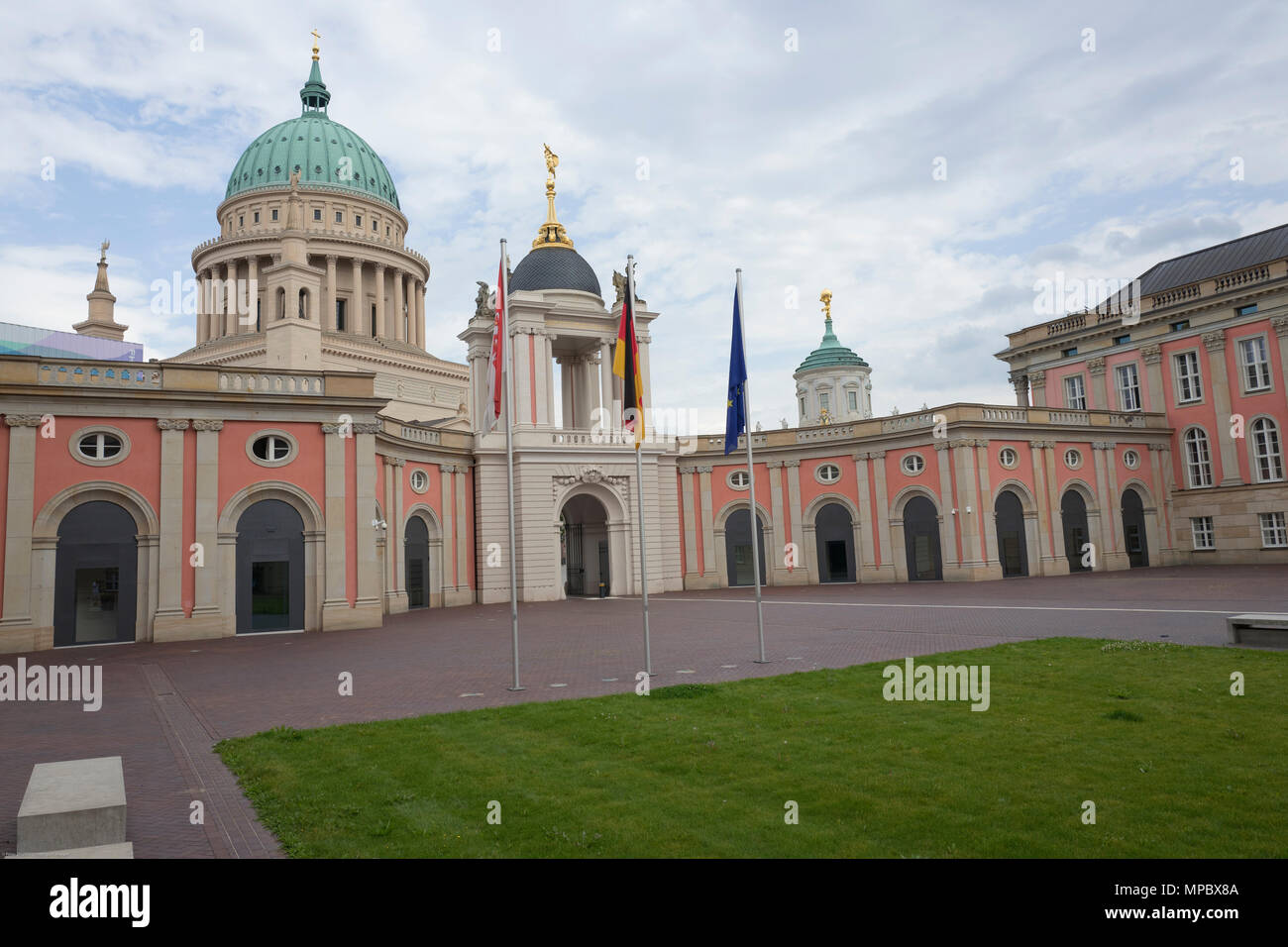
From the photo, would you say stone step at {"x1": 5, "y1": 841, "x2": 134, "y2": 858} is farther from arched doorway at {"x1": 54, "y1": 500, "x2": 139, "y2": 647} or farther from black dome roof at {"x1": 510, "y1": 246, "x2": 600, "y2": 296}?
black dome roof at {"x1": 510, "y1": 246, "x2": 600, "y2": 296}

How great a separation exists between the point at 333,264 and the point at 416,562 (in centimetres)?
4605

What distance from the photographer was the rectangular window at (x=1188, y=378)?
4909 cm

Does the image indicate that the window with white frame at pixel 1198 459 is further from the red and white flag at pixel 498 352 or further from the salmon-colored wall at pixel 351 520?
the red and white flag at pixel 498 352

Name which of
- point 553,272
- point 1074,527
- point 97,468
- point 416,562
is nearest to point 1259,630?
point 97,468

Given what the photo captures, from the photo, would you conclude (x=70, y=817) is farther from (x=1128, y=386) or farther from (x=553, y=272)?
(x=1128, y=386)

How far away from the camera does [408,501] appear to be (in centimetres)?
3794

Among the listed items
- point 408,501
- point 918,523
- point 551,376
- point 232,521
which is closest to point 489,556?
point 408,501

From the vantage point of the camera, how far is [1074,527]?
151 feet

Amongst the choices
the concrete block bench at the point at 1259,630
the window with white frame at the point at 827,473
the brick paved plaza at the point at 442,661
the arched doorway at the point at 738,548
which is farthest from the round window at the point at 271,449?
the window with white frame at the point at 827,473

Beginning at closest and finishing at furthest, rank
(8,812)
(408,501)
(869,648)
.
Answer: (8,812), (869,648), (408,501)

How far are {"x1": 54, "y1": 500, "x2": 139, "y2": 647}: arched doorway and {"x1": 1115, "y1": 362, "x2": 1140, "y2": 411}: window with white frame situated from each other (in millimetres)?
52408

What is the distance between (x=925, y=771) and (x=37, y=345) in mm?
60247
